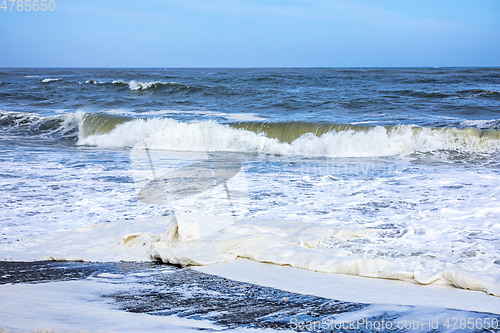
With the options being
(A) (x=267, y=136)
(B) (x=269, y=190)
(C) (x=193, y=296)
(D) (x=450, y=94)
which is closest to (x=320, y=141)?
(A) (x=267, y=136)

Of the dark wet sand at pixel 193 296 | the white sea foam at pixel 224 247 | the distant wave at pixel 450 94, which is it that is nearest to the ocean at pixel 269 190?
the white sea foam at pixel 224 247

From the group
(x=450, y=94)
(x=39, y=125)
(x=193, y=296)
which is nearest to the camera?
(x=193, y=296)

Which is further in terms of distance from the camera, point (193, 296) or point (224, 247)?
point (224, 247)

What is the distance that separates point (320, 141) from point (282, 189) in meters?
5.34

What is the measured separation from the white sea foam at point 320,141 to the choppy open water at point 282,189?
0.15 ft

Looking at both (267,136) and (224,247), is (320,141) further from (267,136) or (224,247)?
(224,247)

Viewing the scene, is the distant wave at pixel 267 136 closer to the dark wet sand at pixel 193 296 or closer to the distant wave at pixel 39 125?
the distant wave at pixel 39 125

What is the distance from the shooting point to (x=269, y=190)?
6449 millimetres

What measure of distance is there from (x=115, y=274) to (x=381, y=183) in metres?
4.70

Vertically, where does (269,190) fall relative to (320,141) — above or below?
below

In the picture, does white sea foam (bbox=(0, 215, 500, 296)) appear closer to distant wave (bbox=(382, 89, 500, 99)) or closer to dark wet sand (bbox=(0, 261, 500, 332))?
dark wet sand (bbox=(0, 261, 500, 332))

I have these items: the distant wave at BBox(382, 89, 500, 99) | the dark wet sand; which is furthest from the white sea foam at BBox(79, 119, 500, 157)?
the distant wave at BBox(382, 89, 500, 99)

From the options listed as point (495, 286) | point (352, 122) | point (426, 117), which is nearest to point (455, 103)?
point (426, 117)

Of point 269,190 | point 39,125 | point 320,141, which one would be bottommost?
point 269,190
